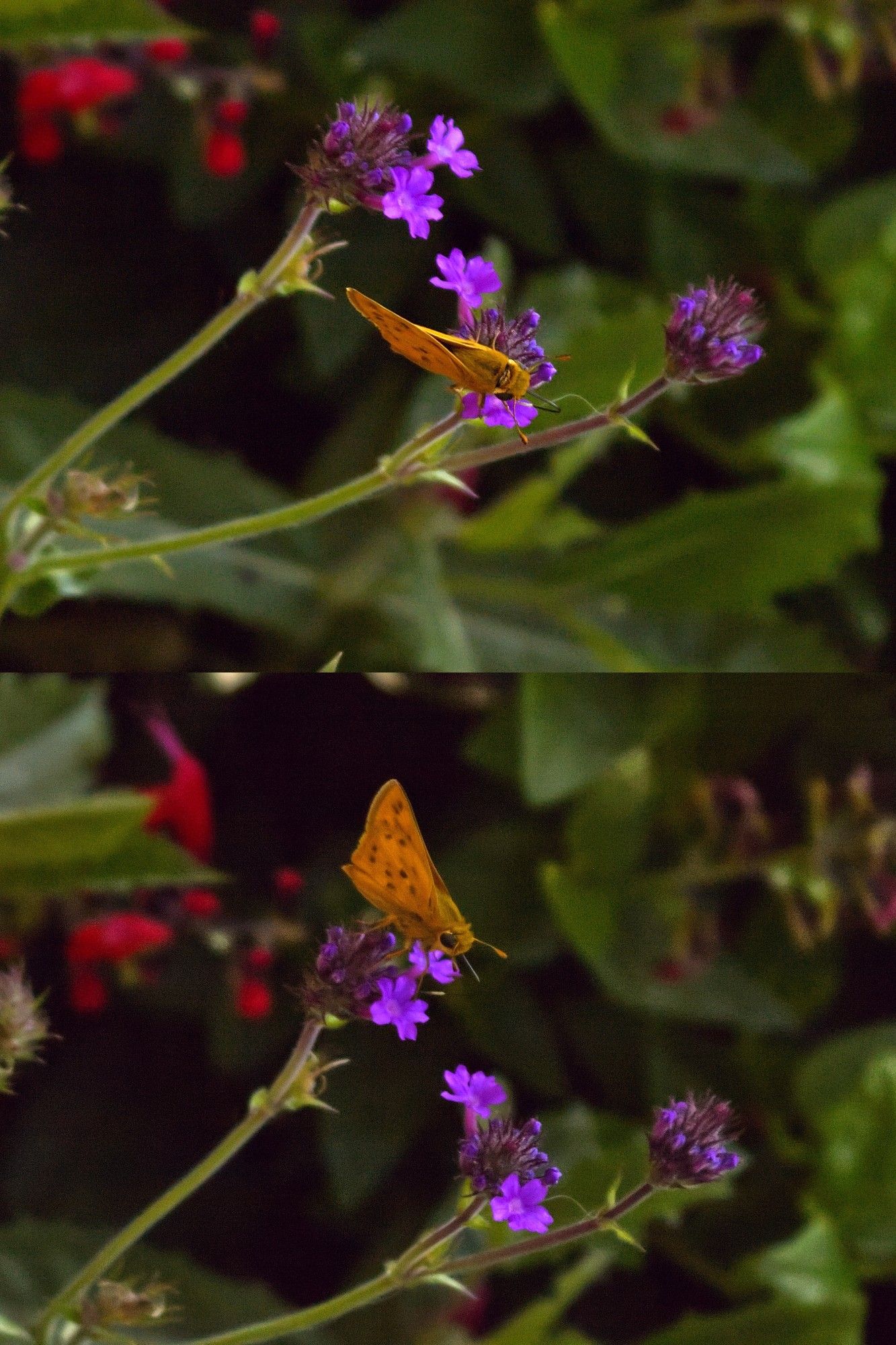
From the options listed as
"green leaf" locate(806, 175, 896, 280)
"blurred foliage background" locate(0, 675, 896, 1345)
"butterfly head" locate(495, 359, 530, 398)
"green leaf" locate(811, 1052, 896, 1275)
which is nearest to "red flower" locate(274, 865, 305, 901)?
"blurred foliage background" locate(0, 675, 896, 1345)

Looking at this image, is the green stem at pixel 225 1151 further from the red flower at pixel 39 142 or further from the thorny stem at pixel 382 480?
the red flower at pixel 39 142

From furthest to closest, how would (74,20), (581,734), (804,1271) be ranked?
(804,1271) < (581,734) < (74,20)

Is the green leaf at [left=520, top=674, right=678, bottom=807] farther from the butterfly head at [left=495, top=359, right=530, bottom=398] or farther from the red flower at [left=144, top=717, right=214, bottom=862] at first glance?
the butterfly head at [left=495, top=359, right=530, bottom=398]

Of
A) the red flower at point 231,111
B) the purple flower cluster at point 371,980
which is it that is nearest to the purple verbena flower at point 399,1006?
the purple flower cluster at point 371,980

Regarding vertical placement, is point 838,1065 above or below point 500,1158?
above

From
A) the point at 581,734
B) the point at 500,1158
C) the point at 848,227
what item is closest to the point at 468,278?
the point at 500,1158

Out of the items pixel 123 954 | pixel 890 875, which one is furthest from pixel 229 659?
pixel 890 875

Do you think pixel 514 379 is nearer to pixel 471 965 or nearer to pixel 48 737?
pixel 471 965
